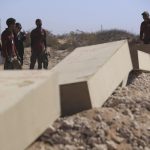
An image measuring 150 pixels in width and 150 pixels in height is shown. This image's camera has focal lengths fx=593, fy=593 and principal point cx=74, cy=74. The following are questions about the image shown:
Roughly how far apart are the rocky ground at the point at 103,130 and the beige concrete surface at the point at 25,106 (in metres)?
0.14

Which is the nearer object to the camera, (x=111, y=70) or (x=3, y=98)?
(x=3, y=98)

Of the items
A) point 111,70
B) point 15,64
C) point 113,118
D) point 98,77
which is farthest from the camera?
point 15,64

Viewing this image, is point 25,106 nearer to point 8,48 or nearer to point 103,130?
point 103,130

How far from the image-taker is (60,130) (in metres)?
6.11

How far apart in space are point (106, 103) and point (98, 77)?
384 mm

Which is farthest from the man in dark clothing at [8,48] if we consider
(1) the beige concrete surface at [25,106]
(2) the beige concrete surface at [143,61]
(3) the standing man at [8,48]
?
(1) the beige concrete surface at [25,106]

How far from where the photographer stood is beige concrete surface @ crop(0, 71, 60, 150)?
199 inches

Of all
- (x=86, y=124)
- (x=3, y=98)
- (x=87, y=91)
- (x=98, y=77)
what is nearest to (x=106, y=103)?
(x=98, y=77)

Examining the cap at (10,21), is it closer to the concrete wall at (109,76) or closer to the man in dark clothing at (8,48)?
the man in dark clothing at (8,48)

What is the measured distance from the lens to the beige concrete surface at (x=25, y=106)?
5066 mm

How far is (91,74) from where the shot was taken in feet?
23.8

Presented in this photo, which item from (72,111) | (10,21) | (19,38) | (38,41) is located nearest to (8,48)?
(10,21)

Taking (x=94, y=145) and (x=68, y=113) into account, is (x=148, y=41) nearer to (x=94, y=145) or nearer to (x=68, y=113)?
(x=68, y=113)

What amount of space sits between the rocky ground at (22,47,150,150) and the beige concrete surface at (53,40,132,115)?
20 centimetres
